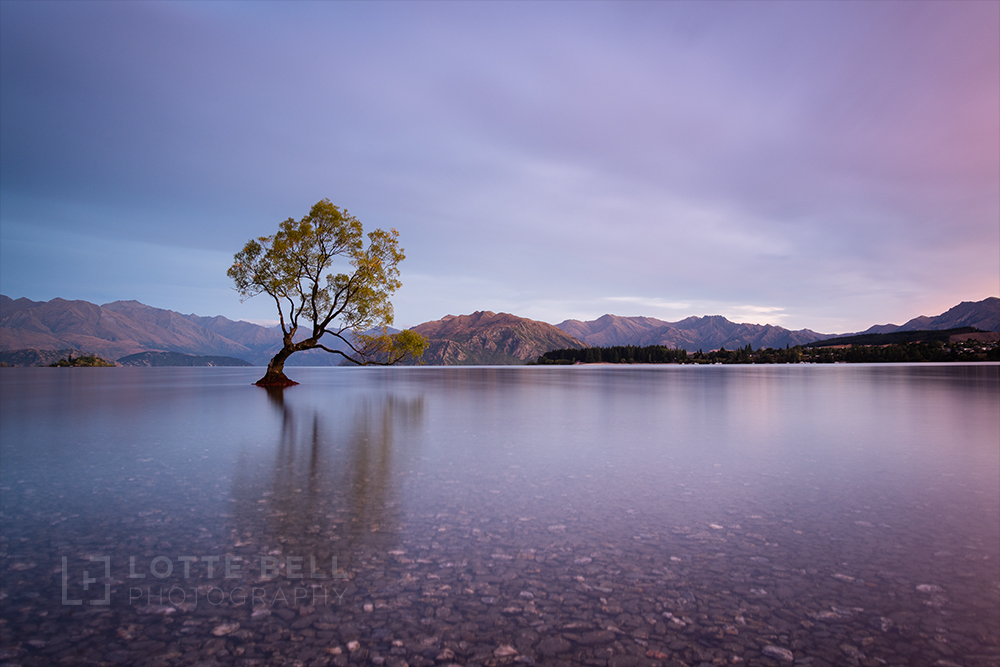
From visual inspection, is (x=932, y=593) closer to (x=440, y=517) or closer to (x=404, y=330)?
(x=440, y=517)

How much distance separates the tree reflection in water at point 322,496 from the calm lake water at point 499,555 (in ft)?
0.29

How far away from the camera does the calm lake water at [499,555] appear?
5.34m

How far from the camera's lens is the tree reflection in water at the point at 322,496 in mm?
8258

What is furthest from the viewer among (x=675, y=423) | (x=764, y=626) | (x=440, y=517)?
(x=675, y=423)

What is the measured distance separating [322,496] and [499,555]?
5421mm

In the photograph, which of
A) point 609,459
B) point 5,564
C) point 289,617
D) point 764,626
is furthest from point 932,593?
point 5,564

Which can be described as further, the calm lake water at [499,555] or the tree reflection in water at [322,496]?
the tree reflection in water at [322,496]

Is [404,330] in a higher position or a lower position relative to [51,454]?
higher

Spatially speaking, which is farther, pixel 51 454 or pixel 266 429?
pixel 266 429

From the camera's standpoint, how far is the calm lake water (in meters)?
5.34

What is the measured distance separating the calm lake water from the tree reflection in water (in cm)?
9

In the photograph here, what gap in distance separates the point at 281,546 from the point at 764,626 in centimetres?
735

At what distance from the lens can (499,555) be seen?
7832 millimetres

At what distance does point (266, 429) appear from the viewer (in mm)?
22547
